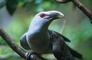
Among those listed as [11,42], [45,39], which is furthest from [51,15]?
[11,42]

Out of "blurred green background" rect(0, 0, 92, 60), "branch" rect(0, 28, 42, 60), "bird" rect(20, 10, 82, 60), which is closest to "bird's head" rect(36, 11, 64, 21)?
Result: "bird" rect(20, 10, 82, 60)

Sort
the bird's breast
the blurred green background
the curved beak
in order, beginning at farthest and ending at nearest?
the blurred green background, the bird's breast, the curved beak

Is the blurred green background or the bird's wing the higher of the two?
the bird's wing

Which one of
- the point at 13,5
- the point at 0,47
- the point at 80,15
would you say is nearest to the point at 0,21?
the point at 80,15

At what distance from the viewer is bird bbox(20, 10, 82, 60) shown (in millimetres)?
1817

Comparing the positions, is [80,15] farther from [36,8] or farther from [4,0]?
[4,0]

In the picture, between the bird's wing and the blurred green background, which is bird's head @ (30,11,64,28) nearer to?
the bird's wing

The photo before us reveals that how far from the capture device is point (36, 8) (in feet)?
9.39

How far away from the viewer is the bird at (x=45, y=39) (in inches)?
71.6

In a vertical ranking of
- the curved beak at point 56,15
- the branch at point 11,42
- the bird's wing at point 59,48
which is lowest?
the bird's wing at point 59,48

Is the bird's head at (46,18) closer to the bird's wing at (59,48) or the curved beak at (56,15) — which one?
the curved beak at (56,15)

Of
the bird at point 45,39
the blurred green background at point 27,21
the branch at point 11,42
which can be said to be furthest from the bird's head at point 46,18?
the blurred green background at point 27,21

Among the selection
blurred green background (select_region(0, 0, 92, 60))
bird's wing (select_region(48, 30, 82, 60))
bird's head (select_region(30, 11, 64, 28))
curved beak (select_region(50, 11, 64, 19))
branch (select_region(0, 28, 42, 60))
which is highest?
curved beak (select_region(50, 11, 64, 19))

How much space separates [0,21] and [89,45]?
1.72 meters
